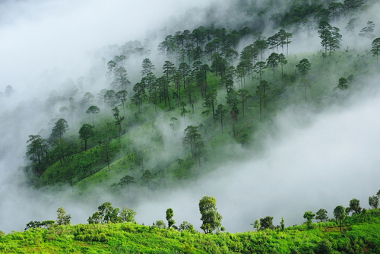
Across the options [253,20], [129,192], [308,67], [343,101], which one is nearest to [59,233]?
[129,192]

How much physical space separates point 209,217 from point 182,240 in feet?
28.3

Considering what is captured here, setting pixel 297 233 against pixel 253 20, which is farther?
pixel 253 20

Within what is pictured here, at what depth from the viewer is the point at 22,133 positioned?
132 meters

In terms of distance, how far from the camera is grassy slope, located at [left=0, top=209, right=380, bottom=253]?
2339 cm

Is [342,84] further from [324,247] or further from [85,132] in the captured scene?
[85,132]

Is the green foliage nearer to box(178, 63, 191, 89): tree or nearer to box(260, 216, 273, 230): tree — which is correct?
box(260, 216, 273, 230): tree

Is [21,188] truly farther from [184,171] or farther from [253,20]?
[253,20]

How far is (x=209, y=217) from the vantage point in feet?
117

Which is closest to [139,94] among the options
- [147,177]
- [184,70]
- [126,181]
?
[184,70]

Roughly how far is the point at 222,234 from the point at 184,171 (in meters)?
39.0

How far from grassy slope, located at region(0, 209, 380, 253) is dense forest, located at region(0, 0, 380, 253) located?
0.13 meters

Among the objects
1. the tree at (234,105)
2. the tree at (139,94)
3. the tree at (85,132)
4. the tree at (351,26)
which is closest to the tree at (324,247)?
the tree at (234,105)

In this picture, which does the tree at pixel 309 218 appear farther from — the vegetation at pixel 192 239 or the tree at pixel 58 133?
the tree at pixel 58 133

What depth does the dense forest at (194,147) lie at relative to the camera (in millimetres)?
27297
